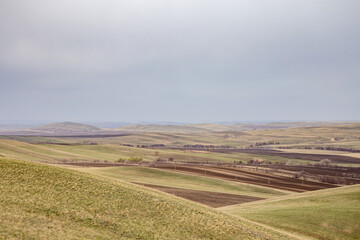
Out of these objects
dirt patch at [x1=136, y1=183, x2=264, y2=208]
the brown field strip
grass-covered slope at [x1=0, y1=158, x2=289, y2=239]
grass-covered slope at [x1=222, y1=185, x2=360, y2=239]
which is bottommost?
→ the brown field strip

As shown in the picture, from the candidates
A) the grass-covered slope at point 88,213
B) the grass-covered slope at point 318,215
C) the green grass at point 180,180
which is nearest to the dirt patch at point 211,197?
the green grass at point 180,180

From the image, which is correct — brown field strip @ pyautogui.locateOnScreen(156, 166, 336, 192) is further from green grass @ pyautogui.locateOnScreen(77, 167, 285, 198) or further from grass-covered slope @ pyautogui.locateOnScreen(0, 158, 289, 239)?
grass-covered slope @ pyautogui.locateOnScreen(0, 158, 289, 239)

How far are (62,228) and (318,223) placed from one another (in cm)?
2579

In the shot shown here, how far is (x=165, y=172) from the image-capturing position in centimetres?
7388

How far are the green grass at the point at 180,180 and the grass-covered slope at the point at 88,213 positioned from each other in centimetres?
3333

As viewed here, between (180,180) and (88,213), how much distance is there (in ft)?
155

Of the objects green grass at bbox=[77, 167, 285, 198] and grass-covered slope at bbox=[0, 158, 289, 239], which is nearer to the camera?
grass-covered slope at bbox=[0, 158, 289, 239]

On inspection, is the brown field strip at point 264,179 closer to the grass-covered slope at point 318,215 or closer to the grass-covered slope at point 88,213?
the grass-covered slope at point 318,215

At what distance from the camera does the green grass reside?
61.2m

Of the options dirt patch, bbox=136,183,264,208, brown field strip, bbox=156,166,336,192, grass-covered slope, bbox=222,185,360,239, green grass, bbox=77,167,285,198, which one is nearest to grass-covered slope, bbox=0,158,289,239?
grass-covered slope, bbox=222,185,360,239

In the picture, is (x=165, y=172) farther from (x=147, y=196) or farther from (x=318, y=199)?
(x=147, y=196)

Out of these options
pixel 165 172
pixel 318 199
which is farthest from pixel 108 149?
pixel 318 199

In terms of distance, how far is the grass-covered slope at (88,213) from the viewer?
19212 mm

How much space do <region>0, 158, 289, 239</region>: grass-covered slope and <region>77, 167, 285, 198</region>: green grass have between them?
109 feet
